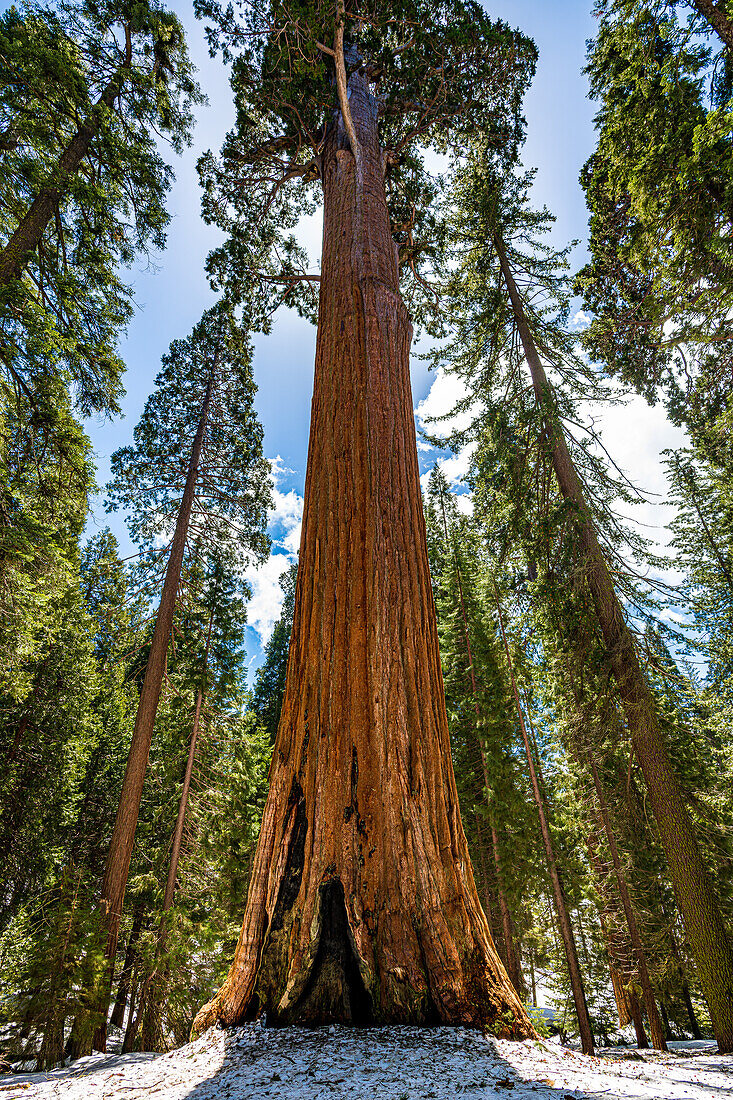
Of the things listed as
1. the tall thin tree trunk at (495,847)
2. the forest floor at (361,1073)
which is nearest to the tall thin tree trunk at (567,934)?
the tall thin tree trunk at (495,847)

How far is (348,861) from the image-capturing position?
6.75 ft

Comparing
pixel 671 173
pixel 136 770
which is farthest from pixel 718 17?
pixel 136 770

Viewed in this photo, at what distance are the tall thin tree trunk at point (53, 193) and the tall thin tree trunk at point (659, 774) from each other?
806 centimetres

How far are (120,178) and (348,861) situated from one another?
441 inches

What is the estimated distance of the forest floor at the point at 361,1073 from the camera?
140 cm

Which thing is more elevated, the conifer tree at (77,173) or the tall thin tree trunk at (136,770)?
the conifer tree at (77,173)

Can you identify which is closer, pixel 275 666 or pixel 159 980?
pixel 159 980

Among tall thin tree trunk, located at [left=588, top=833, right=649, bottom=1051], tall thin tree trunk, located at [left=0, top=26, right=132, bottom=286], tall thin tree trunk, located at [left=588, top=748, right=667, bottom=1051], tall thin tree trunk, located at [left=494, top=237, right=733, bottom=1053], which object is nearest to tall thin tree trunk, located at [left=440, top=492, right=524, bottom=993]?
tall thin tree trunk, located at [left=588, top=833, right=649, bottom=1051]

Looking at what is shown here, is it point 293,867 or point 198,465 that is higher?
point 198,465

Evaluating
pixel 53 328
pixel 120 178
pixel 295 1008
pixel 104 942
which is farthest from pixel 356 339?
pixel 104 942

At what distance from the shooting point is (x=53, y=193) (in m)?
7.52

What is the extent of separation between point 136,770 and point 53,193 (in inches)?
383

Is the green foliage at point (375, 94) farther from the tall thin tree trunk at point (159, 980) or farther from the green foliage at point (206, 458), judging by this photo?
the tall thin tree trunk at point (159, 980)

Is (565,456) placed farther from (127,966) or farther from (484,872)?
(127,966)
